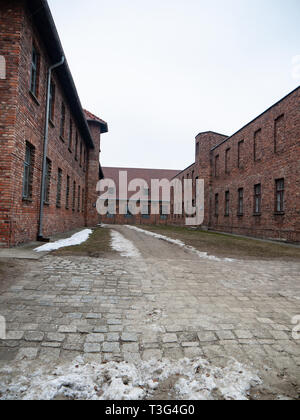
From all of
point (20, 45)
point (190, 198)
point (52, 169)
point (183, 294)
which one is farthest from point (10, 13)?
point (190, 198)

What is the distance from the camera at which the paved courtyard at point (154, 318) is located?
6.82 feet

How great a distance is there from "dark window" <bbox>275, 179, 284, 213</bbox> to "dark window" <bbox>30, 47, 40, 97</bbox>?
43.4 ft

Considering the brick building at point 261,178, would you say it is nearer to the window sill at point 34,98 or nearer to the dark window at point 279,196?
the dark window at point 279,196

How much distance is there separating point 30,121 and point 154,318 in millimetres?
7245

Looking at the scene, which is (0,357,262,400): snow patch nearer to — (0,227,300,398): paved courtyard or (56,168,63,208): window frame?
(0,227,300,398): paved courtyard

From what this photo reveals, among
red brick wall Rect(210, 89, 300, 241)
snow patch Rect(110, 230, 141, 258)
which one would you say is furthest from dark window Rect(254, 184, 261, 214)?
snow patch Rect(110, 230, 141, 258)

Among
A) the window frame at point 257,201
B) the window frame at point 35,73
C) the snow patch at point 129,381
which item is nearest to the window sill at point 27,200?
the window frame at point 35,73

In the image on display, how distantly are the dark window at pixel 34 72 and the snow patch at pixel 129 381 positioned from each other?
8.65 m

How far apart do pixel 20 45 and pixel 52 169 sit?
15.6ft

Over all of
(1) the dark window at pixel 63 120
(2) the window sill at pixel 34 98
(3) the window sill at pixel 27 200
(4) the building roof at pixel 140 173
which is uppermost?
(4) the building roof at pixel 140 173

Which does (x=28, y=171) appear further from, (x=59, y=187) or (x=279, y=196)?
(x=279, y=196)

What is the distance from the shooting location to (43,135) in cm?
916

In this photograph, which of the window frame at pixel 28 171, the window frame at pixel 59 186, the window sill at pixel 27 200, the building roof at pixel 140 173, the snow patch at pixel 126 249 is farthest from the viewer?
the building roof at pixel 140 173

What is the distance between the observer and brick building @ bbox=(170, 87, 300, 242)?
1373 centimetres
